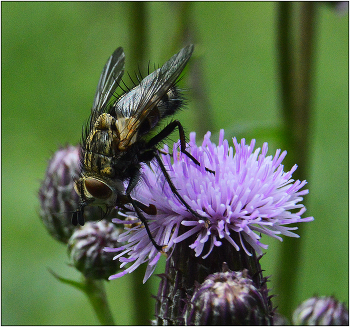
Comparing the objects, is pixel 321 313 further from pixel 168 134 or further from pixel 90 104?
pixel 90 104

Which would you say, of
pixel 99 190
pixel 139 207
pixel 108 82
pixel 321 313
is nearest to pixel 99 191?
pixel 99 190

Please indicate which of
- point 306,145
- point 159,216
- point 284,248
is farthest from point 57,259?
point 159,216

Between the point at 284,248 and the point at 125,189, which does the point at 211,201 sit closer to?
the point at 125,189

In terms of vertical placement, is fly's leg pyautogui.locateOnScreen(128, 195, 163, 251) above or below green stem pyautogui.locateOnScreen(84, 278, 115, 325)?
above

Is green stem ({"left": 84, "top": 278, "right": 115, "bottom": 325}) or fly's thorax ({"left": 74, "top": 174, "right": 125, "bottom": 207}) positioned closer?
fly's thorax ({"left": 74, "top": 174, "right": 125, "bottom": 207})

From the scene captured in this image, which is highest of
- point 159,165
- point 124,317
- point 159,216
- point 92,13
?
point 92,13

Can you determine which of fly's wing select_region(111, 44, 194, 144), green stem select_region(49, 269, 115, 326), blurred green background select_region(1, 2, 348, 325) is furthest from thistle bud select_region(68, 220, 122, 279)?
blurred green background select_region(1, 2, 348, 325)

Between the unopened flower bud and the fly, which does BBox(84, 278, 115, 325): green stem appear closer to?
the fly
